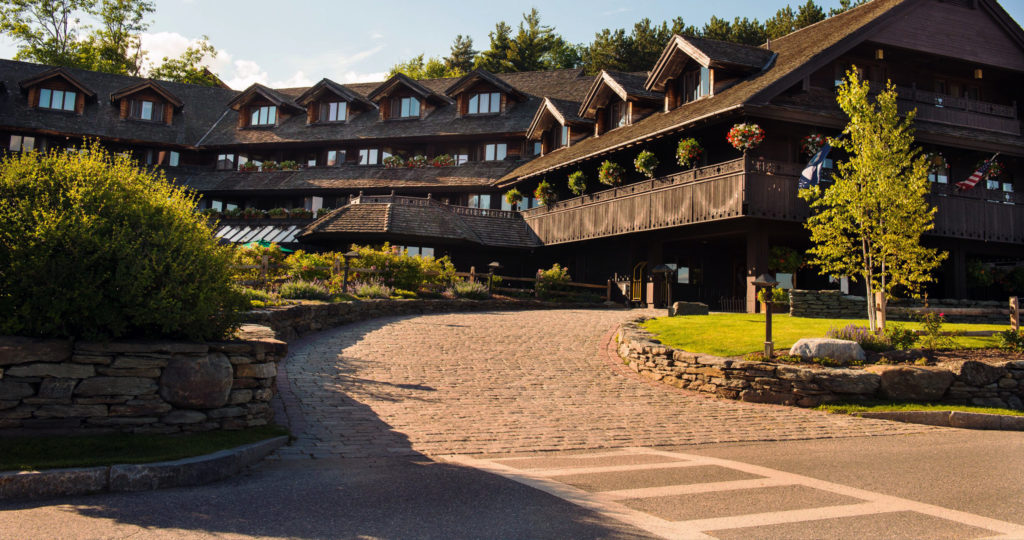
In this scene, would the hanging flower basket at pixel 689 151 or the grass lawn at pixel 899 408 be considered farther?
the hanging flower basket at pixel 689 151

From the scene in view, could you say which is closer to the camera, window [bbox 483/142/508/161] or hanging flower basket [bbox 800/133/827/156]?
hanging flower basket [bbox 800/133/827/156]

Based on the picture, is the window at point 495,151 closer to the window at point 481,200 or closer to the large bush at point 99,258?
the window at point 481,200

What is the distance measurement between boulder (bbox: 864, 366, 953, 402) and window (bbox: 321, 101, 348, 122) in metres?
39.9

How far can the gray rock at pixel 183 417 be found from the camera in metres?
7.49

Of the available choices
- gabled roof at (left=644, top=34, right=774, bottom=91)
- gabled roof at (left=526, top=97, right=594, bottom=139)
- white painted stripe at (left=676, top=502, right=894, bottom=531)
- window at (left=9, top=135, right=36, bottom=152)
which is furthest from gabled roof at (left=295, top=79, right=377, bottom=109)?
white painted stripe at (left=676, top=502, right=894, bottom=531)

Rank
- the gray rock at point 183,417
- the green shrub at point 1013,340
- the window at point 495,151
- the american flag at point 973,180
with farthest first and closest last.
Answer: the window at point 495,151
the american flag at point 973,180
the green shrub at point 1013,340
the gray rock at point 183,417

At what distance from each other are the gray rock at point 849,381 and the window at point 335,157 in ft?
121

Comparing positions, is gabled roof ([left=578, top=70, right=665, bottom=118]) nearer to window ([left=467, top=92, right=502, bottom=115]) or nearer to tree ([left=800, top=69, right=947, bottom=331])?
window ([left=467, top=92, right=502, bottom=115])

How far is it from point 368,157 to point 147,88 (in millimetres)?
15283

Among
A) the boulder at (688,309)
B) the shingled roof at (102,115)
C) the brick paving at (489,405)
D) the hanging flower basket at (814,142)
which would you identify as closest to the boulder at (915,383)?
the brick paving at (489,405)

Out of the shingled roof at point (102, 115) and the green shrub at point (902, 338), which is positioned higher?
the shingled roof at point (102, 115)

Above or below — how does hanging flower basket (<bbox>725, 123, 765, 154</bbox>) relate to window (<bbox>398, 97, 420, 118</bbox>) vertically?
below

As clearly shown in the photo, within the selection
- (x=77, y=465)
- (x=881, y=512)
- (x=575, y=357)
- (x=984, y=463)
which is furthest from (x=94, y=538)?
(x=575, y=357)

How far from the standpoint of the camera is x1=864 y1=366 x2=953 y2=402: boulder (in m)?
12.3
